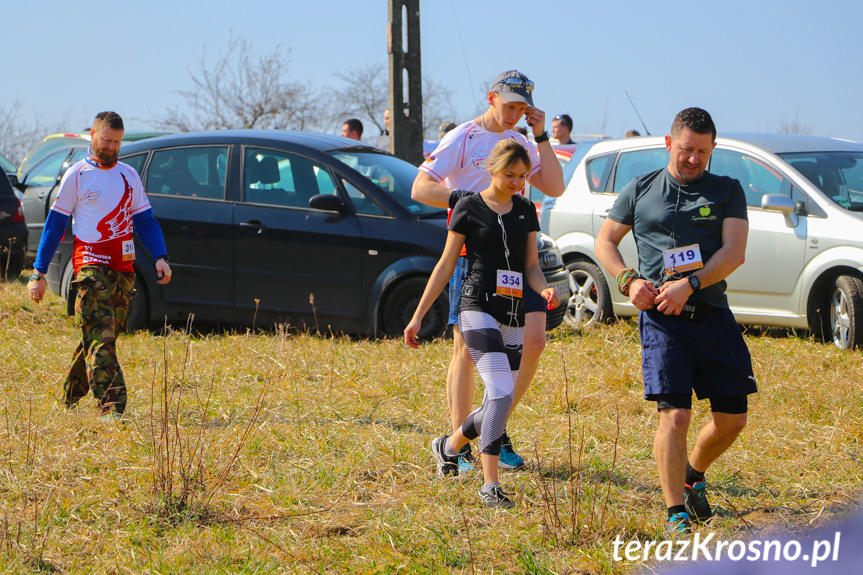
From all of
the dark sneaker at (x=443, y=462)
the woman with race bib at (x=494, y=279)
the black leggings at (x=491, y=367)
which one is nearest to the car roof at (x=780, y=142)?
the woman with race bib at (x=494, y=279)

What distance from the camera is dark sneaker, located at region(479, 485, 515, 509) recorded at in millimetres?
4047

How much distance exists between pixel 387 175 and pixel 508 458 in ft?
13.5

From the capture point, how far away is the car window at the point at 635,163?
877 cm

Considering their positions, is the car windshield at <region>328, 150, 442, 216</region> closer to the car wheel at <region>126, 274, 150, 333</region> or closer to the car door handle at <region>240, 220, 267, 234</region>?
the car door handle at <region>240, 220, 267, 234</region>

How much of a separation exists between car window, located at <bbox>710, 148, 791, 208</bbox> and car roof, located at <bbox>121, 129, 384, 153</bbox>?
3029 millimetres

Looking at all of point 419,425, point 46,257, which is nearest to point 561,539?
point 419,425

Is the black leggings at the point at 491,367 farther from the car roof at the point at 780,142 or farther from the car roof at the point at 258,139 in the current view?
the car roof at the point at 780,142

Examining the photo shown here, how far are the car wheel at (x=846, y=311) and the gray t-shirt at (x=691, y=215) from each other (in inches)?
156

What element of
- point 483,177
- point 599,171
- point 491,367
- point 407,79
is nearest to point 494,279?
point 491,367

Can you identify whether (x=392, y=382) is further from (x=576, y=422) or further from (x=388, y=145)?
(x=388, y=145)

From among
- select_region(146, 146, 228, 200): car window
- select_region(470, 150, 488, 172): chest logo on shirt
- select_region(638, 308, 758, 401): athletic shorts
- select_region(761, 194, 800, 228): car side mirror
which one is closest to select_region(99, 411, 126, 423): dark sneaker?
select_region(470, 150, 488, 172): chest logo on shirt

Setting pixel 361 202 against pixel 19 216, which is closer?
pixel 361 202

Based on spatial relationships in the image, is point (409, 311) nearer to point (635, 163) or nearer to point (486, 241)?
point (635, 163)

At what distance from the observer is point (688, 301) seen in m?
3.73
